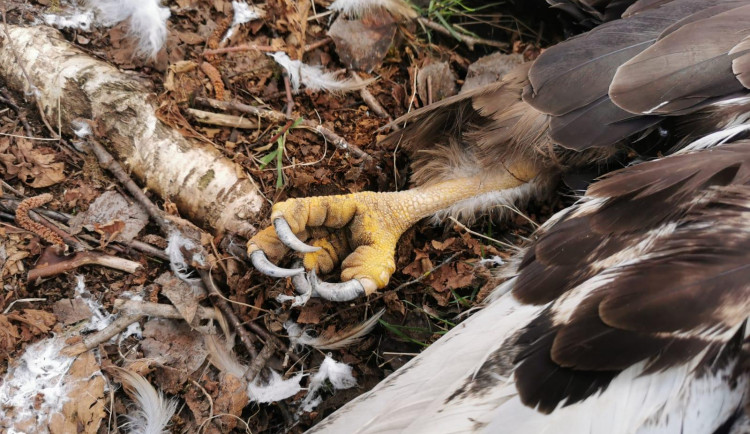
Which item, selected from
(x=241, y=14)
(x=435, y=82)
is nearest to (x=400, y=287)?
(x=435, y=82)

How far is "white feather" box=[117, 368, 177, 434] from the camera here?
1.77 meters

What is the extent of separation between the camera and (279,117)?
2.19 m

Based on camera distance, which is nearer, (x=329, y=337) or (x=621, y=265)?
(x=621, y=265)

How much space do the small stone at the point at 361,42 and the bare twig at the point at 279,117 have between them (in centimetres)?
34

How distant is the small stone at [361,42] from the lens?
2371 millimetres

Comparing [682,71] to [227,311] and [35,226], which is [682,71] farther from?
[35,226]

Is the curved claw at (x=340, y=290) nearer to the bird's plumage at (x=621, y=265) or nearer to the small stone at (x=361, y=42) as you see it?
the bird's plumage at (x=621, y=265)

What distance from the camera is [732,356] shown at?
44.3 inches

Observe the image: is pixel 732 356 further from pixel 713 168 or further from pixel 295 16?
pixel 295 16

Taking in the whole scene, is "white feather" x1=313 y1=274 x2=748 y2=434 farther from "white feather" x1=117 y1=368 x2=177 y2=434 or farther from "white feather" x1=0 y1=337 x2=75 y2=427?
"white feather" x1=0 y1=337 x2=75 y2=427

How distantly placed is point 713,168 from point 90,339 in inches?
67.5

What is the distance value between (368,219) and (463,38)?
97 centimetres

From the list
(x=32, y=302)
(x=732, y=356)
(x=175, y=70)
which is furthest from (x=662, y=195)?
(x=32, y=302)

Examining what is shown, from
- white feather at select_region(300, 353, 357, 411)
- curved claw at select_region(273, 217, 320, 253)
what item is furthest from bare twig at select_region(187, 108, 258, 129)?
white feather at select_region(300, 353, 357, 411)
